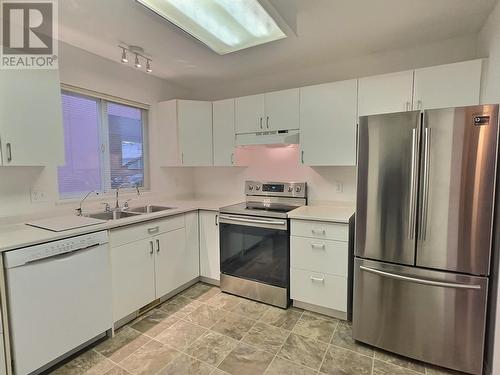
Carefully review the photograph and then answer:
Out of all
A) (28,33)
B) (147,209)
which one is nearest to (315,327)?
(147,209)

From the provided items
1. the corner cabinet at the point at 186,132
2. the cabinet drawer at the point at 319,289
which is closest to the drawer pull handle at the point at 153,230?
the corner cabinet at the point at 186,132

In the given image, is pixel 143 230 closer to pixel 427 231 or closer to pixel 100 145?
pixel 100 145

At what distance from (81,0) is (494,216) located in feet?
9.79

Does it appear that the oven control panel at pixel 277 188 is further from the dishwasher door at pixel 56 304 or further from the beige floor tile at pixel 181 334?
the dishwasher door at pixel 56 304

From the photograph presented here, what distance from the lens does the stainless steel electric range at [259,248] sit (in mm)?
2438

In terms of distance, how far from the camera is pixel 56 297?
1674mm

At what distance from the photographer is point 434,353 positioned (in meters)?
1.71

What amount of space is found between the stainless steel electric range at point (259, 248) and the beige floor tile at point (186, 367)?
0.93 m

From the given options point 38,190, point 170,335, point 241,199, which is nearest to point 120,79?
point 38,190

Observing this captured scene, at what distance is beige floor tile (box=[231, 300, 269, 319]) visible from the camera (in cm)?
239

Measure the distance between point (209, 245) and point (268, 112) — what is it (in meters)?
1.62

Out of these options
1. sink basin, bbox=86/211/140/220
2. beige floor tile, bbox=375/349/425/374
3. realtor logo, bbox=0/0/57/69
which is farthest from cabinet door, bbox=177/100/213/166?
beige floor tile, bbox=375/349/425/374

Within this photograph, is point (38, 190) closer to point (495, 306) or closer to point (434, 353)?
point (434, 353)

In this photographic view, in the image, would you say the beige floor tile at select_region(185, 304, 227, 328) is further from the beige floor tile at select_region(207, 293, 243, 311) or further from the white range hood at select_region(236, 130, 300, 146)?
the white range hood at select_region(236, 130, 300, 146)
